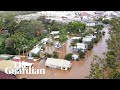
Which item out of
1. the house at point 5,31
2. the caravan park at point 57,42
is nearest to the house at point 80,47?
the caravan park at point 57,42

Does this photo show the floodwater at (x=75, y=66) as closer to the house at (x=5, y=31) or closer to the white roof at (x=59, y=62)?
the white roof at (x=59, y=62)

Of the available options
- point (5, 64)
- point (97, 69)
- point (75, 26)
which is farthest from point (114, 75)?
point (5, 64)

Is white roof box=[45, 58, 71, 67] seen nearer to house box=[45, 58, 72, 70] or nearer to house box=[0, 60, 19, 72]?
house box=[45, 58, 72, 70]

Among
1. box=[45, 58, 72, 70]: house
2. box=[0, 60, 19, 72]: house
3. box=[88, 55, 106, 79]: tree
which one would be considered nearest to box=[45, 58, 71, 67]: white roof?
box=[45, 58, 72, 70]: house

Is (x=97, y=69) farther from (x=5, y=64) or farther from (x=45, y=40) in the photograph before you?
(x=5, y=64)
